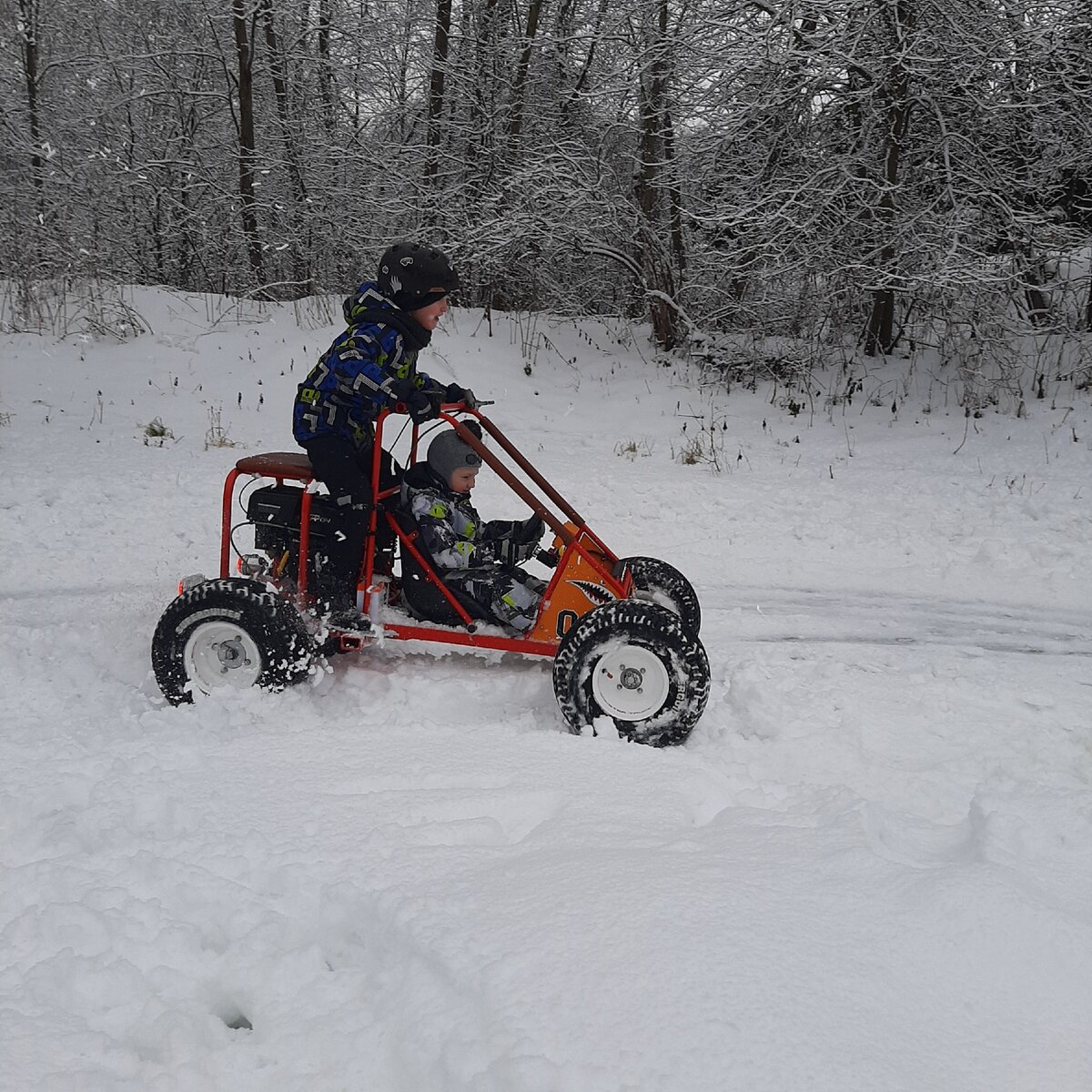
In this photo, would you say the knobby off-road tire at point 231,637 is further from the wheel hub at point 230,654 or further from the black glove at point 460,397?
the black glove at point 460,397

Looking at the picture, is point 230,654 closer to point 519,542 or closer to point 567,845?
point 519,542

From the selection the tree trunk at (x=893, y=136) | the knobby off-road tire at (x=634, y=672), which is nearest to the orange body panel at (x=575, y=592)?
the knobby off-road tire at (x=634, y=672)

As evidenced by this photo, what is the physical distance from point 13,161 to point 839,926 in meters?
16.4

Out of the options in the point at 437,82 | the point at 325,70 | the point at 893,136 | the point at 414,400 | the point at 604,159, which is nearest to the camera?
the point at 414,400

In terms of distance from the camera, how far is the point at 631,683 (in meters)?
4.10

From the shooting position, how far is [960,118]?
9680 millimetres

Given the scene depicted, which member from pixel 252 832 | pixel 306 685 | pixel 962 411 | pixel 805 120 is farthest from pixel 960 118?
pixel 252 832

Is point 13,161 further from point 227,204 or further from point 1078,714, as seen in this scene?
point 1078,714

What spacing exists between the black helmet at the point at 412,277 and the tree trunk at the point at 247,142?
9.66 meters

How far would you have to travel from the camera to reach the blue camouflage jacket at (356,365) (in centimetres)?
426

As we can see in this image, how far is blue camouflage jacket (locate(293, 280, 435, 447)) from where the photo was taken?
4262 mm

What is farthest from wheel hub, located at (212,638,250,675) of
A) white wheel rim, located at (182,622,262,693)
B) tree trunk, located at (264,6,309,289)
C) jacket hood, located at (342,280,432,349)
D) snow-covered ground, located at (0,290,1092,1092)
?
tree trunk, located at (264,6,309,289)

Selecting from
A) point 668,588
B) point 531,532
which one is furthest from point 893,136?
point 531,532

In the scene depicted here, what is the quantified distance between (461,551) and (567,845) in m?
1.75
